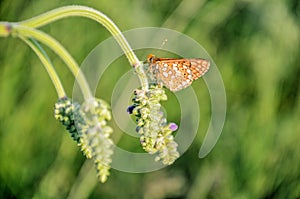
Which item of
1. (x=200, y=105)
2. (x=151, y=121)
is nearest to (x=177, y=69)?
(x=151, y=121)

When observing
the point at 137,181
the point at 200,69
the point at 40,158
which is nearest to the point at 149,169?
the point at 137,181

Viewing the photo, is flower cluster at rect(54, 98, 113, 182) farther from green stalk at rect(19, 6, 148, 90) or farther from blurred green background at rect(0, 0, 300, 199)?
blurred green background at rect(0, 0, 300, 199)

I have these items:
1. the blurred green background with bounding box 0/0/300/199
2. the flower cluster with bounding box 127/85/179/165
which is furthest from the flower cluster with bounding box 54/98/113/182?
the blurred green background with bounding box 0/0/300/199

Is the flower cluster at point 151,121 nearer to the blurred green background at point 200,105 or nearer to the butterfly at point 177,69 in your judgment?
the butterfly at point 177,69

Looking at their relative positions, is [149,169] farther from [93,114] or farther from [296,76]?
[93,114]

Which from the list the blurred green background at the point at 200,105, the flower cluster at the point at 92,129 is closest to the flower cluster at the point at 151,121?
the flower cluster at the point at 92,129

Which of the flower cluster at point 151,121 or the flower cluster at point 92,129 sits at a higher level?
the flower cluster at point 151,121

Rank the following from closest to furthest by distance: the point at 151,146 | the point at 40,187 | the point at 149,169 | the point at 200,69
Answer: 1. the point at 151,146
2. the point at 200,69
3. the point at 40,187
4. the point at 149,169
